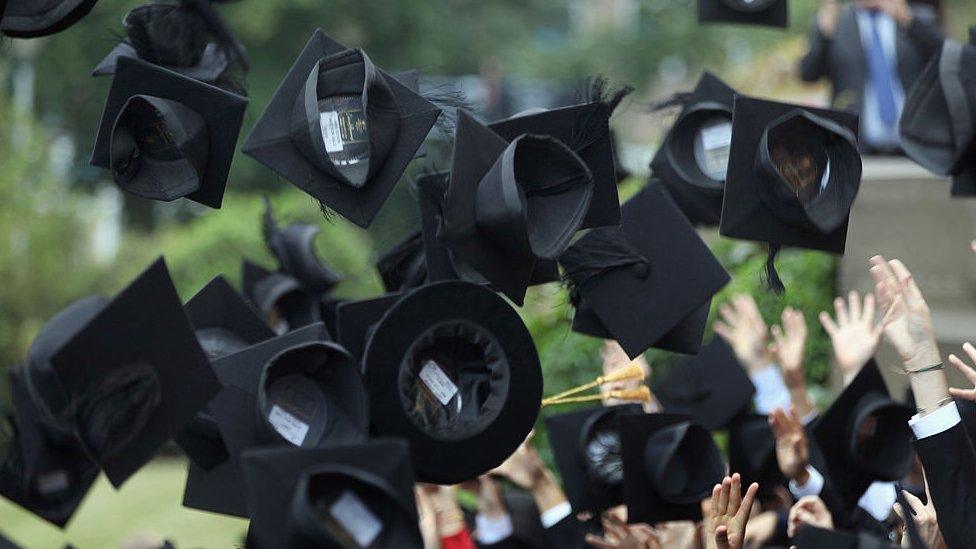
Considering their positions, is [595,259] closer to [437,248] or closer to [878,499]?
[437,248]

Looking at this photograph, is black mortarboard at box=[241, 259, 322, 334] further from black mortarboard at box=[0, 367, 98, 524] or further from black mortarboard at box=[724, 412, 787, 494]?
black mortarboard at box=[724, 412, 787, 494]

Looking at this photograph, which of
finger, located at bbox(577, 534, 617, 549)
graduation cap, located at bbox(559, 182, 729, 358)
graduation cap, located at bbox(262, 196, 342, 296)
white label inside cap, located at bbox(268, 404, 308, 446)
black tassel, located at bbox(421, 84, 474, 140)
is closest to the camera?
white label inside cap, located at bbox(268, 404, 308, 446)

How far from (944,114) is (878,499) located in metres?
1.31

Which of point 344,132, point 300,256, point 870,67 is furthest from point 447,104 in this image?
point 870,67

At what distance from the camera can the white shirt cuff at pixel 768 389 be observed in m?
5.08

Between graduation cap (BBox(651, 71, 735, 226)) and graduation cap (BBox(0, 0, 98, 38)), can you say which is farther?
graduation cap (BBox(651, 71, 735, 226))

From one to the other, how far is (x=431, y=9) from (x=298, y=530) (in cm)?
2309

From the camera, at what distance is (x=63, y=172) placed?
14.1 m

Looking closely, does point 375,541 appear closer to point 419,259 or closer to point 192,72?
point 419,259

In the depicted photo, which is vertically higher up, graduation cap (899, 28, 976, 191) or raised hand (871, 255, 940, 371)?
graduation cap (899, 28, 976, 191)

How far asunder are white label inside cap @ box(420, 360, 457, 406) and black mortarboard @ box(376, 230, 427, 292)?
78cm

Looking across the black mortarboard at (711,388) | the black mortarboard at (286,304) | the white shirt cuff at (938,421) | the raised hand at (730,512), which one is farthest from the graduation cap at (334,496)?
the black mortarboard at (711,388)

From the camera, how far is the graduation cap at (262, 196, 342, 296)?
4.96 m

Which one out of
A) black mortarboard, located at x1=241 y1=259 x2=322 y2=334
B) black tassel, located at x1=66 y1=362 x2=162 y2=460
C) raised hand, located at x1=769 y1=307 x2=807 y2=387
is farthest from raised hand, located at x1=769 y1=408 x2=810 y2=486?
black tassel, located at x1=66 y1=362 x2=162 y2=460
